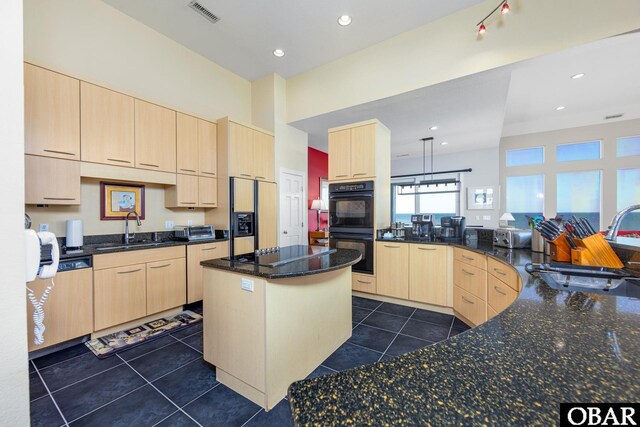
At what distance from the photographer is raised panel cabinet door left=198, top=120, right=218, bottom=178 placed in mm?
3580

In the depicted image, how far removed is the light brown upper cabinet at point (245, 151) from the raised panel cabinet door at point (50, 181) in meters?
1.60

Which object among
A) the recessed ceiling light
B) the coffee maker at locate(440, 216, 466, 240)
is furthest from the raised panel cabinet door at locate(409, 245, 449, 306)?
the recessed ceiling light

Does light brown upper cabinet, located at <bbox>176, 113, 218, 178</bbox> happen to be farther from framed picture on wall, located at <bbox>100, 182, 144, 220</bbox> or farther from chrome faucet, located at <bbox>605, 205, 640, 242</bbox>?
chrome faucet, located at <bbox>605, 205, 640, 242</bbox>

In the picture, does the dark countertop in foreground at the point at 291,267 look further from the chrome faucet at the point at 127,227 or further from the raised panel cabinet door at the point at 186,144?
the raised panel cabinet door at the point at 186,144

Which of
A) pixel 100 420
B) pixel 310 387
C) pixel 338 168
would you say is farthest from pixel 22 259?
pixel 338 168

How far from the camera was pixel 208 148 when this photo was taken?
367 cm

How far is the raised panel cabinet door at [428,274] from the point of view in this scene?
3043mm

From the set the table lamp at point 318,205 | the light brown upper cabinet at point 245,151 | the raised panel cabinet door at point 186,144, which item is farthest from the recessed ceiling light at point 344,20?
the table lamp at point 318,205

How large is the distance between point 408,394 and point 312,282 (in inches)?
58.1

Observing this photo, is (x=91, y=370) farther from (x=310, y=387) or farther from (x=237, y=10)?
(x=237, y=10)

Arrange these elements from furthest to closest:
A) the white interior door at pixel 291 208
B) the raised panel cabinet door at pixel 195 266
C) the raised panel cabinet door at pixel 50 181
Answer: the white interior door at pixel 291 208 < the raised panel cabinet door at pixel 195 266 < the raised panel cabinet door at pixel 50 181

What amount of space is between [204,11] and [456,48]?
119 inches

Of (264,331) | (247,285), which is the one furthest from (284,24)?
(264,331)

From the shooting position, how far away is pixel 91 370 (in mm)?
2000
